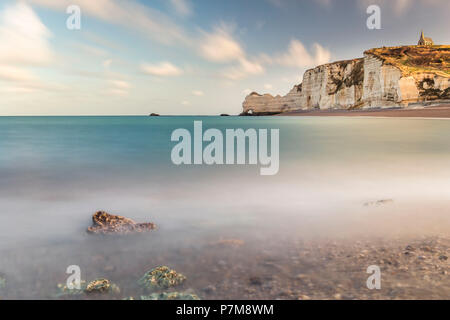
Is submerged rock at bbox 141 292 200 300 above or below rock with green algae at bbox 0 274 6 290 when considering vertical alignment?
below

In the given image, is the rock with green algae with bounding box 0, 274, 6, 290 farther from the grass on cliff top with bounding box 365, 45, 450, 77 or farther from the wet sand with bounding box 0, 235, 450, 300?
the grass on cliff top with bounding box 365, 45, 450, 77

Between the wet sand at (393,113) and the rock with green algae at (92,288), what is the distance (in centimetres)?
4452

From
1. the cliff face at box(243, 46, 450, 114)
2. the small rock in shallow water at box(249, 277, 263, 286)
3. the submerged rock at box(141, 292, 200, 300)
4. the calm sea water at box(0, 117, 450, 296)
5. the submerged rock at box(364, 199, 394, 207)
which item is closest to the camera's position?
the submerged rock at box(141, 292, 200, 300)

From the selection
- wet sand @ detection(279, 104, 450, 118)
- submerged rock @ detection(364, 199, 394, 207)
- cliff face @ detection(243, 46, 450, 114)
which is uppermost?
cliff face @ detection(243, 46, 450, 114)

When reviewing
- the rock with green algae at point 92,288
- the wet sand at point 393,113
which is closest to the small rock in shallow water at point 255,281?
the rock with green algae at point 92,288

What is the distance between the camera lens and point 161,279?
2.59 metres

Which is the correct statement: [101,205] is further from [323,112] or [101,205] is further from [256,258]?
[323,112]

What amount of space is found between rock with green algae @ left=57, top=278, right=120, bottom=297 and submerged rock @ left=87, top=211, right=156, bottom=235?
3.76ft

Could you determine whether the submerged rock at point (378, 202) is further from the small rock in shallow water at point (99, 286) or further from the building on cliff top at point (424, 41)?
the building on cliff top at point (424, 41)

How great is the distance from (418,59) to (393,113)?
2249cm

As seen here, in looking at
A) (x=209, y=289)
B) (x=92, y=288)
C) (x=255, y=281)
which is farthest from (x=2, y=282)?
(x=255, y=281)

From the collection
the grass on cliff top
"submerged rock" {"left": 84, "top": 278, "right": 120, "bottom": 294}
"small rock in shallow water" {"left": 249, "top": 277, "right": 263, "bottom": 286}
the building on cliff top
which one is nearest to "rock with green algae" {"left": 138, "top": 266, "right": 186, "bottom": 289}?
"submerged rock" {"left": 84, "top": 278, "right": 120, "bottom": 294}

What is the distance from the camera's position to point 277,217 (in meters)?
4.29

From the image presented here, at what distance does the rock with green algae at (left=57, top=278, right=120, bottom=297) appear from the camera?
2.46 meters
